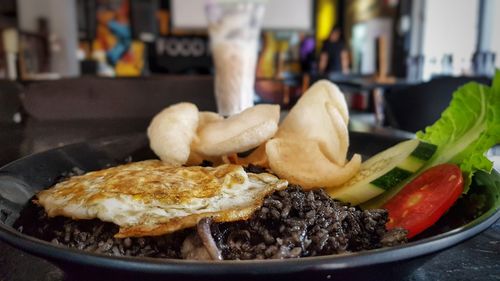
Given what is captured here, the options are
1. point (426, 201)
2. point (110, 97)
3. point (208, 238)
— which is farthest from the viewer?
point (110, 97)

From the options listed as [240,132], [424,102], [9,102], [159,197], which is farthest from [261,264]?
[424,102]

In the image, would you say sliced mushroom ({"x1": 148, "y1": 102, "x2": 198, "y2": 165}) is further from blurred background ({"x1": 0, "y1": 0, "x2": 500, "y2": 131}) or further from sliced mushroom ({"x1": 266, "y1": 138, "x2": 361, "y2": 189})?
blurred background ({"x1": 0, "y1": 0, "x2": 500, "y2": 131})

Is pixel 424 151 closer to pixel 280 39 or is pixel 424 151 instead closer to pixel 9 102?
pixel 9 102

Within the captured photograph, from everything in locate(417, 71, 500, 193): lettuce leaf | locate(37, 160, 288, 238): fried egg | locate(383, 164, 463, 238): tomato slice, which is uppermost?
locate(417, 71, 500, 193): lettuce leaf

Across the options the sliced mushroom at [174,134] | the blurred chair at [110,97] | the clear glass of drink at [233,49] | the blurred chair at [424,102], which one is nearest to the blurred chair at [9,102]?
the blurred chair at [110,97]

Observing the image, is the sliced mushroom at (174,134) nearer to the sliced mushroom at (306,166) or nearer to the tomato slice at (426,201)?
the sliced mushroom at (306,166)

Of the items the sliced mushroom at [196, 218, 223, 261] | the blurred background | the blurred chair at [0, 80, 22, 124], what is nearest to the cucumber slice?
the sliced mushroom at [196, 218, 223, 261]
